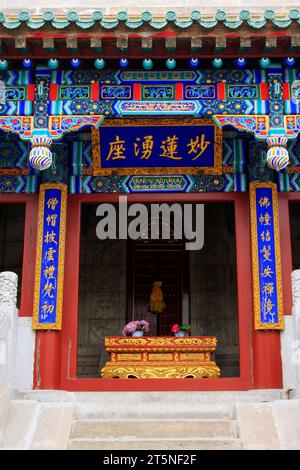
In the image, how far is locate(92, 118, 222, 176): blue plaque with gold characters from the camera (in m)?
8.32

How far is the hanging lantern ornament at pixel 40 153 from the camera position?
7422mm

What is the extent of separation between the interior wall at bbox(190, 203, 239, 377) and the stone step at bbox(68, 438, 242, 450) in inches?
171

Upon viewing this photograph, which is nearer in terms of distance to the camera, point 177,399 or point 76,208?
point 177,399

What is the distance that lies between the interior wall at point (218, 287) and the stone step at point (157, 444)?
14.2 ft

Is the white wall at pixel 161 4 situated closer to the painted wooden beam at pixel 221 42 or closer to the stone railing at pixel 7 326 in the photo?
the painted wooden beam at pixel 221 42

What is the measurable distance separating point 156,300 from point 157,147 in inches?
110

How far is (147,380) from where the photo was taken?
26.2 feet

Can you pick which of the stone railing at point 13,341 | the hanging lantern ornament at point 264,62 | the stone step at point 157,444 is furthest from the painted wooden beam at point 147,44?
the stone step at point 157,444

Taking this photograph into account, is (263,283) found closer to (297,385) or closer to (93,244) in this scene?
(297,385)

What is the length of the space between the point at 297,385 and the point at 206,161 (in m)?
3.14

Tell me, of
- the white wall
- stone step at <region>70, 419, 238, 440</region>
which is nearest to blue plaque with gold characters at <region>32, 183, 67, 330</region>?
stone step at <region>70, 419, 238, 440</region>
